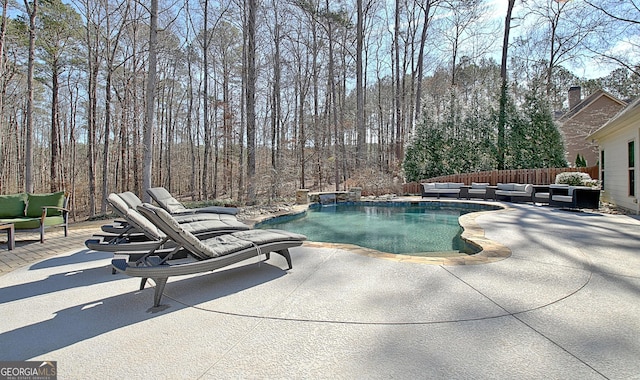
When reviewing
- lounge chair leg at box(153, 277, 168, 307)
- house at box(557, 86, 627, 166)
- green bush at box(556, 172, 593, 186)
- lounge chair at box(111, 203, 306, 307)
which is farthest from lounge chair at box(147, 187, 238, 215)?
house at box(557, 86, 627, 166)

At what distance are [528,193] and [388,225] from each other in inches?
204

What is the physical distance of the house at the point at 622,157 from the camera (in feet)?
22.5

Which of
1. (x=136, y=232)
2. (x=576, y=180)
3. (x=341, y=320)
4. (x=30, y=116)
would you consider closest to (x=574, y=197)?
(x=576, y=180)

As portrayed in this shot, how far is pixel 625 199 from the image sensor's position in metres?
7.48

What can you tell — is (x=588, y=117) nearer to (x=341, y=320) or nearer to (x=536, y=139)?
(x=536, y=139)

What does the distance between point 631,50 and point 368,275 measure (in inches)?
605

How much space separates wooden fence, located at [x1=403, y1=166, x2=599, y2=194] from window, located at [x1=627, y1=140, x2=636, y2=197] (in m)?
3.30

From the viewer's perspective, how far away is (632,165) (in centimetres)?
720

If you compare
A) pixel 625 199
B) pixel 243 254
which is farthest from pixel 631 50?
pixel 243 254

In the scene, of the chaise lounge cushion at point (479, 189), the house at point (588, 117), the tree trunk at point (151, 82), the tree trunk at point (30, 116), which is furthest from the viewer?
the house at point (588, 117)

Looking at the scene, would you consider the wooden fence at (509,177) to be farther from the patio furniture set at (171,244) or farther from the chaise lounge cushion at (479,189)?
the patio furniture set at (171,244)

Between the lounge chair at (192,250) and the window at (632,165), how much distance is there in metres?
8.53

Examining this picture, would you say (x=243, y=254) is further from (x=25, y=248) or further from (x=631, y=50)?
(x=631, y=50)

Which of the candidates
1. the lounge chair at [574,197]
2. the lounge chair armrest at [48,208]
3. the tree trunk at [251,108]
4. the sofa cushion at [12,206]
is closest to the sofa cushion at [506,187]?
the lounge chair at [574,197]
